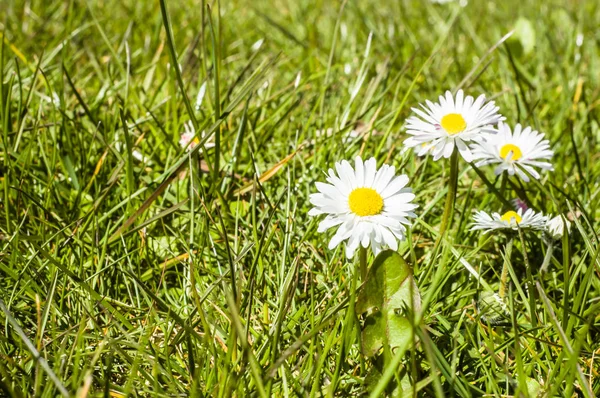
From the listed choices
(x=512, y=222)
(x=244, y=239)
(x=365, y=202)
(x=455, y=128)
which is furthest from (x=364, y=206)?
(x=244, y=239)

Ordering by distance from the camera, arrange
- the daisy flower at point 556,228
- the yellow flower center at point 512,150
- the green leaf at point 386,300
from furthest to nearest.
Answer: the yellow flower center at point 512,150, the daisy flower at point 556,228, the green leaf at point 386,300

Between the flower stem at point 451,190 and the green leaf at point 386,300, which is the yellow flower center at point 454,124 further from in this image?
the green leaf at point 386,300

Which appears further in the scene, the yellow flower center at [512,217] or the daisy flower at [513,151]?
the daisy flower at [513,151]

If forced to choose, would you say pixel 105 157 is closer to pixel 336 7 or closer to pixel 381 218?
pixel 381 218

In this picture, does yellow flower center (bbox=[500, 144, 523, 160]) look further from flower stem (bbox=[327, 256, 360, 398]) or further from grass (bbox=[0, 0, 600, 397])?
flower stem (bbox=[327, 256, 360, 398])

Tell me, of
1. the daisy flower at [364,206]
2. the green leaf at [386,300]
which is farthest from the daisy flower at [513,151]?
the green leaf at [386,300]

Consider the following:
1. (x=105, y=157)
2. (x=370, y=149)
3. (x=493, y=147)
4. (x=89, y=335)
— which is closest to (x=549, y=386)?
(x=493, y=147)

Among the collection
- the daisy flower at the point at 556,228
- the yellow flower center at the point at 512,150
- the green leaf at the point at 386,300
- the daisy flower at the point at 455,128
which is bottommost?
the green leaf at the point at 386,300

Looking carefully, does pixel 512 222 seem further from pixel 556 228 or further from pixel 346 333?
pixel 346 333
